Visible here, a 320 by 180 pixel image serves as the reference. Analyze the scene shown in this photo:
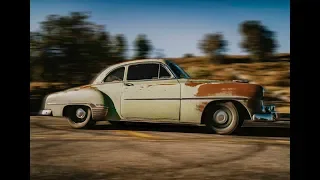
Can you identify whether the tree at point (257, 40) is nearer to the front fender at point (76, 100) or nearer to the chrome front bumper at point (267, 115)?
the chrome front bumper at point (267, 115)

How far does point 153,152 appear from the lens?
481 cm

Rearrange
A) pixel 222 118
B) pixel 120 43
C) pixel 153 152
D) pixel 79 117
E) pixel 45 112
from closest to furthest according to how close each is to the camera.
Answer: pixel 153 152 → pixel 120 43 → pixel 222 118 → pixel 45 112 → pixel 79 117

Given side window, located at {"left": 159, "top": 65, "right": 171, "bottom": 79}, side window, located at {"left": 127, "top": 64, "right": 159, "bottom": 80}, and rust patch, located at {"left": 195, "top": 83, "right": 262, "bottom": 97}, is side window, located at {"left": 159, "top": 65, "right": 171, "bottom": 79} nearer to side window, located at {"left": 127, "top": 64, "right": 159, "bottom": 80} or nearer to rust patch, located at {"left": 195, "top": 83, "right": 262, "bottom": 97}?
side window, located at {"left": 127, "top": 64, "right": 159, "bottom": 80}

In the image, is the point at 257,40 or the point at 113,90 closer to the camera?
the point at 257,40

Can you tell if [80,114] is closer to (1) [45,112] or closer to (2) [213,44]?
(1) [45,112]

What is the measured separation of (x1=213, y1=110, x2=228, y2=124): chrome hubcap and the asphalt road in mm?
239

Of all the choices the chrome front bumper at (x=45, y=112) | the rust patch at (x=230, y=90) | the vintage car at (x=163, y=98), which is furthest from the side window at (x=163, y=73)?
the chrome front bumper at (x=45, y=112)

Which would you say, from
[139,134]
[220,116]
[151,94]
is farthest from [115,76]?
[220,116]

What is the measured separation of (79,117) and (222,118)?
7.10ft

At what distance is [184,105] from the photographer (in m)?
5.32

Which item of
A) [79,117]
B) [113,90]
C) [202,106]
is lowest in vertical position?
[79,117]

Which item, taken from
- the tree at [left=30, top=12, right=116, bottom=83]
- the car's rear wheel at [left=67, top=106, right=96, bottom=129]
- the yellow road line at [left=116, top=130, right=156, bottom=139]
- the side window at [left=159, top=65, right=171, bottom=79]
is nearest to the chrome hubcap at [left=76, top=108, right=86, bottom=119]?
the car's rear wheel at [left=67, top=106, right=96, bottom=129]
